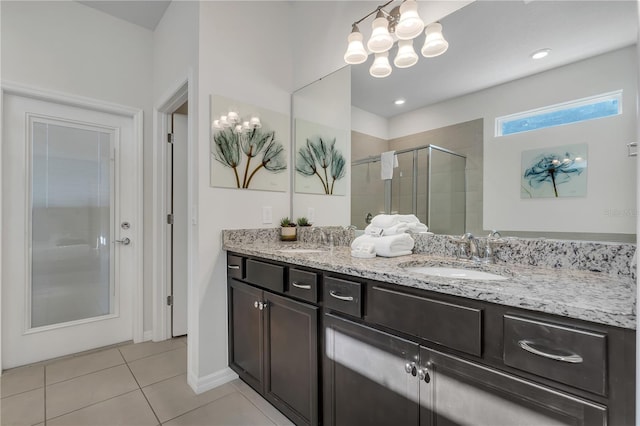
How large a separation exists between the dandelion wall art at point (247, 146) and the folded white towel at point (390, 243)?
103 centimetres

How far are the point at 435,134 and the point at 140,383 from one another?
2459 millimetres

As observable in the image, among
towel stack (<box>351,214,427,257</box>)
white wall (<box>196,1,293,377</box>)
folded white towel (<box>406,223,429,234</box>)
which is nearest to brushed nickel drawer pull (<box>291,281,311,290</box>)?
towel stack (<box>351,214,427,257</box>)

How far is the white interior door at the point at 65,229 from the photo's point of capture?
85.4 inches

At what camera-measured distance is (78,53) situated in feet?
7.84

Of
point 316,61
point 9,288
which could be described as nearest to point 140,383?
point 9,288

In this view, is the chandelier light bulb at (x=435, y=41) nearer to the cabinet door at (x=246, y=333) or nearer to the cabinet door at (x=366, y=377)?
the cabinet door at (x=366, y=377)

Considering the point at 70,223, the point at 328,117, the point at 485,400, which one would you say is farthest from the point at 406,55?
the point at 70,223

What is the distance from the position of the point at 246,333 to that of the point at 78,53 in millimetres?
2616

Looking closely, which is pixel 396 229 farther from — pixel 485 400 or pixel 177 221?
pixel 177 221

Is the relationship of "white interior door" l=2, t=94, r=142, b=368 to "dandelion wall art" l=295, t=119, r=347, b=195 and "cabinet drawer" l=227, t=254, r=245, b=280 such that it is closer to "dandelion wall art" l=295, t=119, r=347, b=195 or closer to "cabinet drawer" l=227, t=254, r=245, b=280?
"cabinet drawer" l=227, t=254, r=245, b=280

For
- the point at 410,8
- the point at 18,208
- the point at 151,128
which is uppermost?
the point at 410,8

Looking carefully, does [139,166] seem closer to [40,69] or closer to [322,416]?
[40,69]

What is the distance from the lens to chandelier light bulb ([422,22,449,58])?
152cm

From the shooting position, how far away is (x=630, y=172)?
105 cm
